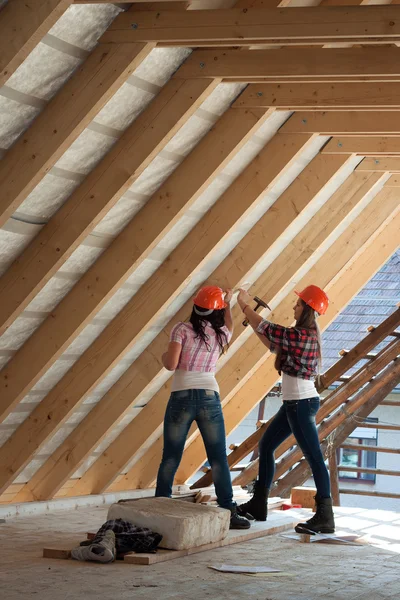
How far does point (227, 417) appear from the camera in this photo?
9016 millimetres

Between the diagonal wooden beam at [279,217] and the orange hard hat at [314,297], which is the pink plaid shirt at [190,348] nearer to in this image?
the orange hard hat at [314,297]

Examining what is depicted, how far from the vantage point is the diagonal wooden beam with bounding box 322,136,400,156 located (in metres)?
6.93

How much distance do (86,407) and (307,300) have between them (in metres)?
1.91

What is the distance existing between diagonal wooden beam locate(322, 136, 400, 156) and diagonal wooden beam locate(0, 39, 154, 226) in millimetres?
2652

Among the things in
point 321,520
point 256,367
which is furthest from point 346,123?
point 256,367

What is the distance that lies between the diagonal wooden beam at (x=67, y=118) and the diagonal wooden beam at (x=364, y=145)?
2652 mm

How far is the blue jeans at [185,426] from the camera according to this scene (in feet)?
19.5

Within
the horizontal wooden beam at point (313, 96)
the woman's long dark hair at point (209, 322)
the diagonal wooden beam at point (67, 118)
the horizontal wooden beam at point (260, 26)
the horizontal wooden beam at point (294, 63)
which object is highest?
the horizontal wooden beam at point (313, 96)

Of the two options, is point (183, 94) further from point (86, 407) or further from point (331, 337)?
point (331, 337)

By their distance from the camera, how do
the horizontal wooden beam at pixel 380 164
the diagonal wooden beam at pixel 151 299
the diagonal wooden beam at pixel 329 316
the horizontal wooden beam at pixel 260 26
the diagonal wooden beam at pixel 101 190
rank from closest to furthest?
the horizontal wooden beam at pixel 260 26, the diagonal wooden beam at pixel 101 190, the diagonal wooden beam at pixel 151 299, the horizontal wooden beam at pixel 380 164, the diagonal wooden beam at pixel 329 316

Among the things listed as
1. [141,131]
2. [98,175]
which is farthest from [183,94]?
[98,175]

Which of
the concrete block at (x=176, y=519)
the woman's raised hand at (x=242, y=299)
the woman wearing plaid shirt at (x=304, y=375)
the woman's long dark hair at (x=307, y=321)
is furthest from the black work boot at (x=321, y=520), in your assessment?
the woman's raised hand at (x=242, y=299)

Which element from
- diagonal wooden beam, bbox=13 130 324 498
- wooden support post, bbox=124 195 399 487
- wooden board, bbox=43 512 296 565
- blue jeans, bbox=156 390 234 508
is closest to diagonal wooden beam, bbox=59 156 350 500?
diagonal wooden beam, bbox=13 130 324 498

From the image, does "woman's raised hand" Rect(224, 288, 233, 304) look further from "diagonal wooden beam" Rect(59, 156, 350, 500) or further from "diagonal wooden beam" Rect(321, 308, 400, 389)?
"diagonal wooden beam" Rect(321, 308, 400, 389)
